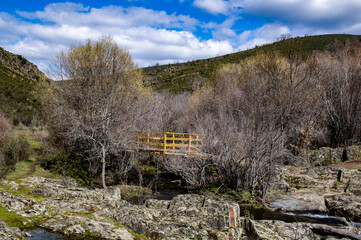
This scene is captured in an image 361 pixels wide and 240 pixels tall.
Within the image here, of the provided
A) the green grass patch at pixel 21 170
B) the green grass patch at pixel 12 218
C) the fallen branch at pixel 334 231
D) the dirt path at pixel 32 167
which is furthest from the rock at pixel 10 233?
the dirt path at pixel 32 167

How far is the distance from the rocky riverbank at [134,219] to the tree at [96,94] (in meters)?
7.70

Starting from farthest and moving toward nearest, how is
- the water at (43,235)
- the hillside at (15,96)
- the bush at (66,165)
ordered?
the hillside at (15,96), the bush at (66,165), the water at (43,235)

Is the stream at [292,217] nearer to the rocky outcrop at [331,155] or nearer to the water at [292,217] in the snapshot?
the water at [292,217]

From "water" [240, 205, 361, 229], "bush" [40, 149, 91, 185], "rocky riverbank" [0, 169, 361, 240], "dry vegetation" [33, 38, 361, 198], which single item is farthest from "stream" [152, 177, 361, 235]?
"bush" [40, 149, 91, 185]

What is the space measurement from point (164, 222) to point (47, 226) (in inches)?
120

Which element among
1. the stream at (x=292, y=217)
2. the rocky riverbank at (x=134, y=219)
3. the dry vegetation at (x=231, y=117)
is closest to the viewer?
the rocky riverbank at (x=134, y=219)

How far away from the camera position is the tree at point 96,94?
1743 cm

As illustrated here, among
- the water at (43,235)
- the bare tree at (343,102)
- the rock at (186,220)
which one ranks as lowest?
the rock at (186,220)

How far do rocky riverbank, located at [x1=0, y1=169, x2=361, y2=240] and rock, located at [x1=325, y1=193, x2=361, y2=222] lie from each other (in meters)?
3.02

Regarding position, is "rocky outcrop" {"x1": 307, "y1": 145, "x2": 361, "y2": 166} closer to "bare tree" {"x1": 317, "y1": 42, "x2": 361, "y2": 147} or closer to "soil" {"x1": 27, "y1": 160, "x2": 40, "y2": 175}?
"bare tree" {"x1": 317, "y1": 42, "x2": 361, "y2": 147}

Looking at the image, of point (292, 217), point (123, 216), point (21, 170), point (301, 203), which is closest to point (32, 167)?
point (21, 170)

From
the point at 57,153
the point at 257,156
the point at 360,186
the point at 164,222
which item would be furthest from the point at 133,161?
the point at 360,186

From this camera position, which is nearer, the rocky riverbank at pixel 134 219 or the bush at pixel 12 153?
the rocky riverbank at pixel 134 219

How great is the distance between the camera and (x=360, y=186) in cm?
1391
